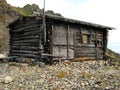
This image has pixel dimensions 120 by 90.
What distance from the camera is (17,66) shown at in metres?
18.7

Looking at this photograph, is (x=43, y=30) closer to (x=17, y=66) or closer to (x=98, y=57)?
(x=17, y=66)

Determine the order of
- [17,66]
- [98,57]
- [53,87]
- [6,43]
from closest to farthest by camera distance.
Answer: [53,87] < [17,66] < [98,57] < [6,43]

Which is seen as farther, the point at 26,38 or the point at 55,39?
the point at 26,38

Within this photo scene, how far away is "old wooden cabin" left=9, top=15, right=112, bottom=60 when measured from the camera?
20531 millimetres

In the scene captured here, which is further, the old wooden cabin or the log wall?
the log wall

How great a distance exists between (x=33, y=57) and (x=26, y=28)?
2.83 meters

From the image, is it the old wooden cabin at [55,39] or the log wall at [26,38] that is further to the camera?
the log wall at [26,38]

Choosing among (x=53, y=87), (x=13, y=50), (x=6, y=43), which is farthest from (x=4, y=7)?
(x=53, y=87)

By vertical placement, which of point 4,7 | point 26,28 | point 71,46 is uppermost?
point 4,7

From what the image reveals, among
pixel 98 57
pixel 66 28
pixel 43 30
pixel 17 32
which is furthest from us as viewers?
pixel 98 57

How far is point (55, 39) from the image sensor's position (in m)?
20.9

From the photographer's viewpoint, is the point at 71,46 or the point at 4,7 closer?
the point at 71,46

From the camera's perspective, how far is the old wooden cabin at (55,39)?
20.5 metres

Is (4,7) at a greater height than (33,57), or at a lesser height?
greater
